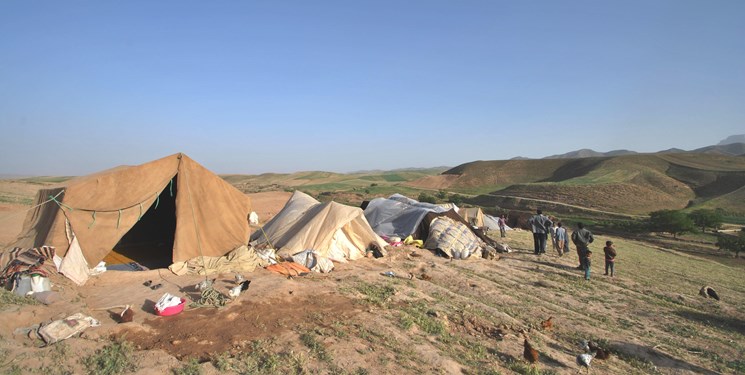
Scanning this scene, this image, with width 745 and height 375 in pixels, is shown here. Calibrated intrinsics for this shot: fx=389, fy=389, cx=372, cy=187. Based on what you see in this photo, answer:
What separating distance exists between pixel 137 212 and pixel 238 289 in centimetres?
367

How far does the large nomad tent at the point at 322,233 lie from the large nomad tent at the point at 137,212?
137 cm

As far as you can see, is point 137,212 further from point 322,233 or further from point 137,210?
point 322,233

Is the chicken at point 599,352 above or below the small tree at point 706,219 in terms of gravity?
above

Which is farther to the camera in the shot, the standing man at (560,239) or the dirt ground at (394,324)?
the standing man at (560,239)

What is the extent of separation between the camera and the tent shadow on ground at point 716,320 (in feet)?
28.8

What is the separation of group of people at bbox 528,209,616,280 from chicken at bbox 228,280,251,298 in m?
10.3

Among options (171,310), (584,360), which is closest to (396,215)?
(584,360)

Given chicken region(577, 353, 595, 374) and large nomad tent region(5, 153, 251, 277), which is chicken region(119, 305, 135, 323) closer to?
large nomad tent region(5, 153, 251, 277)

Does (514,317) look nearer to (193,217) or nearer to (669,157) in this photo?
(193,217)

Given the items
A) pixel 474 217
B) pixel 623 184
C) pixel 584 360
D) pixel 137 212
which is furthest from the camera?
pixel 623 184

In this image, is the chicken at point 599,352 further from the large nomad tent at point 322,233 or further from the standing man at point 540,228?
the standing man at point 540,228

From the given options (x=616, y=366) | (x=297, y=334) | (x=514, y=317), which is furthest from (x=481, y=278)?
(x=297, y=334)

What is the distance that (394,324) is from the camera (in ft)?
21.4

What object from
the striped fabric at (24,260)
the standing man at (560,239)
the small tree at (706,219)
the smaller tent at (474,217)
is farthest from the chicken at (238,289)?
the small tree at (706,219)
